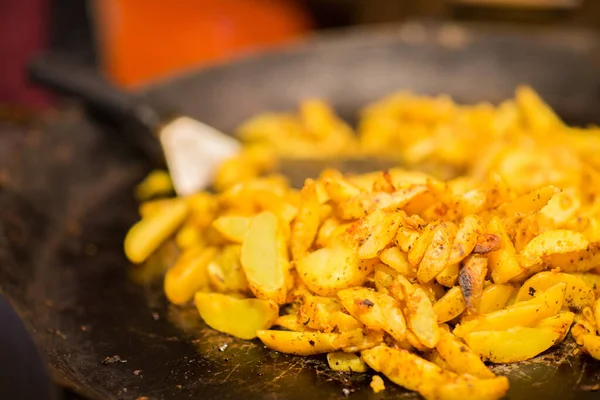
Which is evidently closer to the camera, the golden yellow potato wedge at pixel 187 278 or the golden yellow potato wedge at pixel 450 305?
the golden yellow potato wedge at pixel 450 305

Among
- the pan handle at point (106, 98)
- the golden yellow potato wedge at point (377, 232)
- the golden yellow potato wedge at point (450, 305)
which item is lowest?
the golden yellow potato wedge at point (450, 305)

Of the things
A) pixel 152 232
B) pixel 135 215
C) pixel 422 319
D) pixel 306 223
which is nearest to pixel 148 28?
pixel 135 215

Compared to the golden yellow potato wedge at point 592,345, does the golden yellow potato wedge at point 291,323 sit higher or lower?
higher

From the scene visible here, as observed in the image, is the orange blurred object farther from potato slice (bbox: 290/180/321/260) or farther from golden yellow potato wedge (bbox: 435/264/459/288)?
golden yellow potato wedge (bbox: 435/264/459/288)

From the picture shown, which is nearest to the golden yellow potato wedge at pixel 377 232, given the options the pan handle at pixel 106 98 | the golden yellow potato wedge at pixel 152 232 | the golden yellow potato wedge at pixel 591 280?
the golden yellow potato wedge at pixel 591 280

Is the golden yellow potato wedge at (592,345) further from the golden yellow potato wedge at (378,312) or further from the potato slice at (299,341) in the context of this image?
the potato slice at (299,341)

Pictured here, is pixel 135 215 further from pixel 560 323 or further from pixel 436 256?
pixel 560 323
